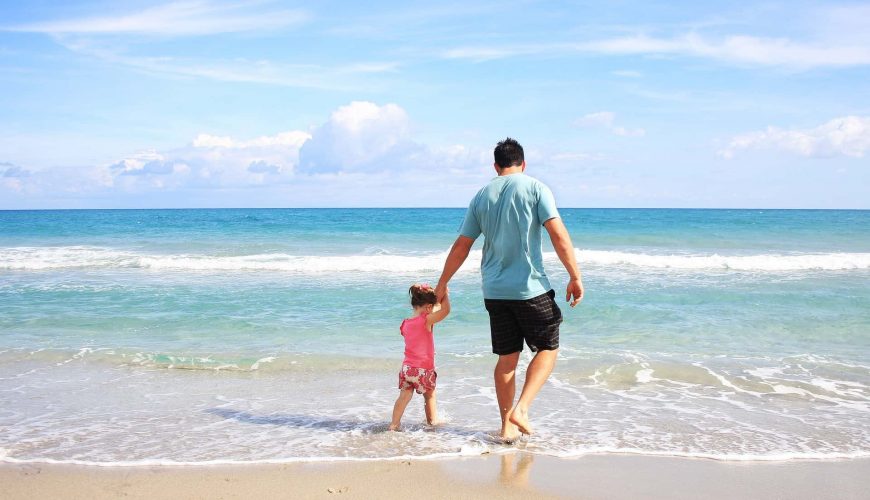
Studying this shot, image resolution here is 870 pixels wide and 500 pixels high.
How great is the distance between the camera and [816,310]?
10.5 m

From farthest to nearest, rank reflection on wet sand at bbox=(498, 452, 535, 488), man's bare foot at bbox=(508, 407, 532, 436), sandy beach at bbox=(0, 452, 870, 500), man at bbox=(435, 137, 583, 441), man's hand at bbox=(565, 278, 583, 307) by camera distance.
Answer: man's bare foot at bbox=(508, 407, 532, 436) < man at bbox=(435, 137, 583, 441) < man's hand at bbox=(565, 278, 583, 307) < reflection on wet sand at bbox=(498, 452, 535, 488) < sandy beach at bbox=(0, 452, 870, 500)

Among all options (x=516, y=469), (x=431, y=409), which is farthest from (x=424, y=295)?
(x=516, y=469)

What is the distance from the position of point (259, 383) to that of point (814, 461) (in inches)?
179

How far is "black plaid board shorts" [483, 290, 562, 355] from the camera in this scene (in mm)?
4395

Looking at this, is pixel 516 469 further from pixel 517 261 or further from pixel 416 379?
pixel 517 261

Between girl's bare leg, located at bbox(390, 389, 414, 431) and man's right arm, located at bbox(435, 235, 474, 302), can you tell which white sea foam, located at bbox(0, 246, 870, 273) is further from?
man's right arm, located at bbox(435, 235, 474, 302)

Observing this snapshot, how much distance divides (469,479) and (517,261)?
1327 mm

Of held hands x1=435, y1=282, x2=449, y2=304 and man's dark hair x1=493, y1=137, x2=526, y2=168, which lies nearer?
man's dark hair x1=493, y1=137, x2=526, y2=168

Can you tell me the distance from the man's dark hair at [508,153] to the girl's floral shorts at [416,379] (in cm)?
155

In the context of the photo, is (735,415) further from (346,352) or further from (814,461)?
(346,352)

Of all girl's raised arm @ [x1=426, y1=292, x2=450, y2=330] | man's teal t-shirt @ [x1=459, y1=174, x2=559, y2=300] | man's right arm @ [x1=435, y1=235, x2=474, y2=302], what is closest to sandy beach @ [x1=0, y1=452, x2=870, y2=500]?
girl's raised arm @ [x1=426, y1=292, x2=450, y2=330]

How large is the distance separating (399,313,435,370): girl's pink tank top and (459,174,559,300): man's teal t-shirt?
676 mm

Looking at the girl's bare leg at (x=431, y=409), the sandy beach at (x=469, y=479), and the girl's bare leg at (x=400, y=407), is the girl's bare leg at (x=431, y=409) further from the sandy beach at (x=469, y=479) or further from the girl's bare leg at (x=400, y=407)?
the sandy beach at (x=469, y=479)

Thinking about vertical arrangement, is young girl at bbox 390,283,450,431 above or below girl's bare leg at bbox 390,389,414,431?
above
